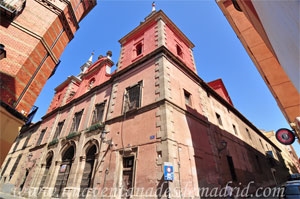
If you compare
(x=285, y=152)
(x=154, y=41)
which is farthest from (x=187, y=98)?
(x=285, y=152)

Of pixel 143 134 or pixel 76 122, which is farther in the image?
pixel 76 122

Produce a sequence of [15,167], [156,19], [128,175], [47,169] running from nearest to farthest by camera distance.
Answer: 1. [128,175]
2. [156,19]
3. [47,169]
4. [15,167]

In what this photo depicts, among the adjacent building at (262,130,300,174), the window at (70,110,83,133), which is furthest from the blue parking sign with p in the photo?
the adjacent building at (262,130,300,174)

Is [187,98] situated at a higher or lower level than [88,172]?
higher

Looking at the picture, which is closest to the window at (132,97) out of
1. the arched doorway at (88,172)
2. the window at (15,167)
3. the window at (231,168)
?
the arched doorway at (88,172)

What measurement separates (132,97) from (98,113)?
14.1 feet

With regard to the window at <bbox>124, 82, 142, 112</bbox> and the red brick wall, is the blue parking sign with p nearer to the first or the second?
the window at <bbox>124, 82, 142, 112</bbox>

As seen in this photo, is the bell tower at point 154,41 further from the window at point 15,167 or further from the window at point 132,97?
the window at point 15,167

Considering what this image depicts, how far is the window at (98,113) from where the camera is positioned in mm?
12034

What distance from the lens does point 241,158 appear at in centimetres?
1309

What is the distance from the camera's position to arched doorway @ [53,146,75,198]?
11218 millimetres

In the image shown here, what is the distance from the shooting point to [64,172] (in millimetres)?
11820

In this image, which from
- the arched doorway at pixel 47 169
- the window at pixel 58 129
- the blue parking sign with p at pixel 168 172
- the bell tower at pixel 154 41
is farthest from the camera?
the window at pixel 58 129

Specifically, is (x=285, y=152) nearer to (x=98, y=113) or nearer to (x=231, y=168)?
(x=231, y=168)
